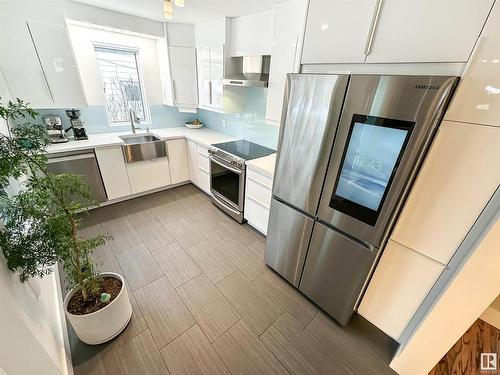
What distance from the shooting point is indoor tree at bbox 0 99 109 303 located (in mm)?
849

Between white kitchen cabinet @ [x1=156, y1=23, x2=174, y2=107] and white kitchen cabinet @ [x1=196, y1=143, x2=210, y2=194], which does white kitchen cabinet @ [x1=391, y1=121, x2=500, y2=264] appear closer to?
white kitchen cabinet @ [x1=196, y1=143, x2=210, y2=194]

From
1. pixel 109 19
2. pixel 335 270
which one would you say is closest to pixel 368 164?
pixel 335 270

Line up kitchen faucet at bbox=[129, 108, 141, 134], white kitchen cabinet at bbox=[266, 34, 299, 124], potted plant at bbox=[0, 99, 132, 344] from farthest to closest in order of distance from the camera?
kitchen faucet at bbox=[129, 108, 141, 134], white kitchen cabinet at bbox=[266, 34, 299, 124], potted plant at bbox=[0, 99, 132, 344]

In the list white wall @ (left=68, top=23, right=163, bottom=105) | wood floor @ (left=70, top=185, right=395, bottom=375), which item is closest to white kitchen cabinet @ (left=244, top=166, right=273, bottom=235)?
wood floor @ (left=70, top=185, right=395, bottom=375)

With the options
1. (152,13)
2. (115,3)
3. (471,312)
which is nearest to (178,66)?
(152,13)

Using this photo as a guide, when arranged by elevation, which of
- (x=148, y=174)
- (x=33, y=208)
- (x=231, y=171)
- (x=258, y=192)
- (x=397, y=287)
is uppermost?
(x=33, y=208)

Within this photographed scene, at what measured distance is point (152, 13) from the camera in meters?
2.43

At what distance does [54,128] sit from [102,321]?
2419 millimetres

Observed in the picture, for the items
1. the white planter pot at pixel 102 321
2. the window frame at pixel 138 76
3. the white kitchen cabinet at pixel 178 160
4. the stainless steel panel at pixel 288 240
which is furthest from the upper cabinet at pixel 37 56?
the stainless steel panel at pixel 288 240

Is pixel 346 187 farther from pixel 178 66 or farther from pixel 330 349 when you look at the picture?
pixel 178 66

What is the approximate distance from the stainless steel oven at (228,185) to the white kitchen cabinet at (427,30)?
5.10ft

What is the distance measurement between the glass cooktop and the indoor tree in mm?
1657

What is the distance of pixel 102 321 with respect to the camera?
1338 millimetres

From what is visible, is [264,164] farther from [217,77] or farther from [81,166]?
[81,166]
